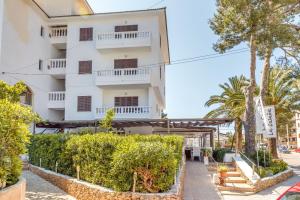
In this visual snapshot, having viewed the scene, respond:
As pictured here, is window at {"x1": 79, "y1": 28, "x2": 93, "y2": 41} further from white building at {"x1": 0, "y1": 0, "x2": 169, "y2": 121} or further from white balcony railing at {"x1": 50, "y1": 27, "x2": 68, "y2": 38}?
white balcony railing at {"x1": 50, "y1": 27, "x2": 68, "y2": 38}

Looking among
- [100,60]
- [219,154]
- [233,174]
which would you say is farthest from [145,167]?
[100,60]

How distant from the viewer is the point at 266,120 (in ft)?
52.1

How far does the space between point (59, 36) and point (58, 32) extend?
0.53m

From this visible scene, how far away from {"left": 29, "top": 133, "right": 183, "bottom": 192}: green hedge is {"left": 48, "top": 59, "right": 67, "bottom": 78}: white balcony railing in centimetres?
1230

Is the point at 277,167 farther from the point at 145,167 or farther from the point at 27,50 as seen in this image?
the point at 27,50

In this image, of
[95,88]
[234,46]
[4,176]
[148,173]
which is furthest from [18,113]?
[95,88]

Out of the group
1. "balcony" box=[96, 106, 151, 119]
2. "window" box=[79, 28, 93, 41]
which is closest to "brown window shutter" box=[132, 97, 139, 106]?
"balcony" box=[96, 106, 151, 119]

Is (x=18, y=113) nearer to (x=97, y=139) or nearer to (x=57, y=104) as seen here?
(x=97, y=139)

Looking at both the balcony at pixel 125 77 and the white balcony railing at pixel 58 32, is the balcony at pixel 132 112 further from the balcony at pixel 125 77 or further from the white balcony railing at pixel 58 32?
the white balcony railing at pixel 58 32

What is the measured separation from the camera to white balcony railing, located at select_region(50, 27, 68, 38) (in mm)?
25281

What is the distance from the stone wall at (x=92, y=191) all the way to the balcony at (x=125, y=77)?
10.1 m

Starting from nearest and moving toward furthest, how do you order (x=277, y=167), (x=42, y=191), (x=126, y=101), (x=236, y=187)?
(x=42, y=191)
(x=236, y=187)
(x=277, y=167)
(x=126, y=101)

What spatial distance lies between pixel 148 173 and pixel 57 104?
17459 millimetres

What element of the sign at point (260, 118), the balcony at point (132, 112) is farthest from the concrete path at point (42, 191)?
the sign at point (260, 118)
